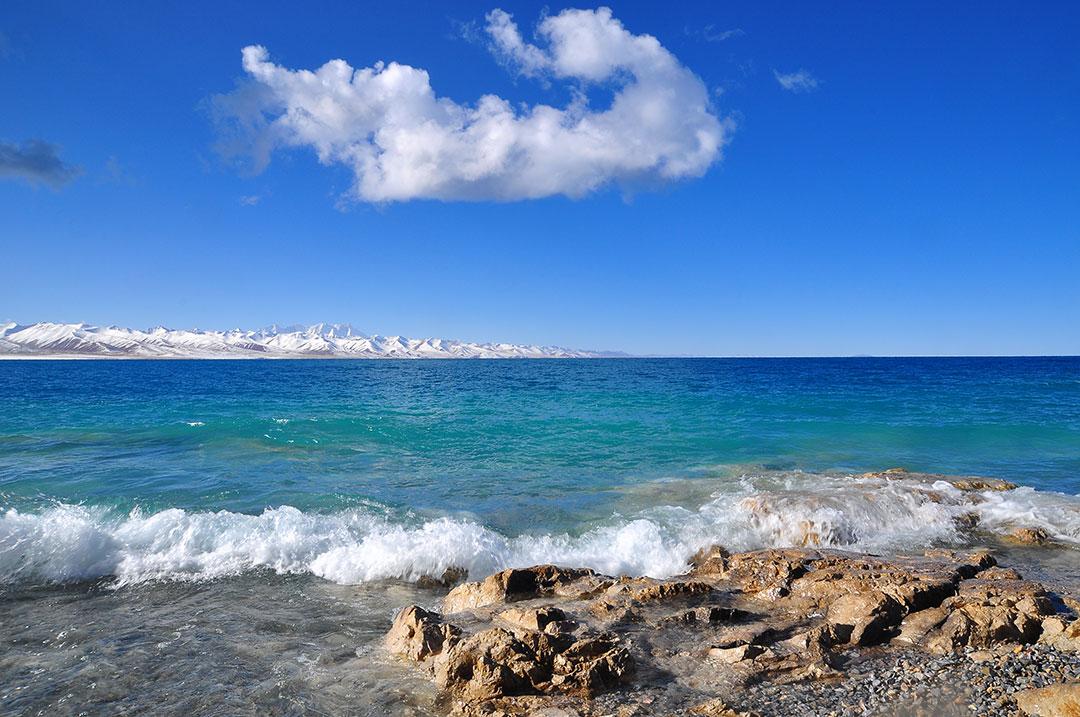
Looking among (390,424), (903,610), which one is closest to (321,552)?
(903,610)

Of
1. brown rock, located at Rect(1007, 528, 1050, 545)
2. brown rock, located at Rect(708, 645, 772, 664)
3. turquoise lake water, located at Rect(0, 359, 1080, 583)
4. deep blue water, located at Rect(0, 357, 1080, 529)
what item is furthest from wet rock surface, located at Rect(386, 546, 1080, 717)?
deep blue water, located at Rect(0, 357, 1080, 529)

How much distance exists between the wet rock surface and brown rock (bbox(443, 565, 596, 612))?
2 cm

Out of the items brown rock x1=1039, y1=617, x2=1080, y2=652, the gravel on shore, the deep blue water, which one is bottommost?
the deep blue water

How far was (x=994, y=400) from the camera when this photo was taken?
38750mm

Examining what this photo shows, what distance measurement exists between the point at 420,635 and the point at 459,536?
387 cm

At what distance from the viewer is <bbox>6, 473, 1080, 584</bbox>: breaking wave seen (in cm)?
940

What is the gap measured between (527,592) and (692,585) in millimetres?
2236

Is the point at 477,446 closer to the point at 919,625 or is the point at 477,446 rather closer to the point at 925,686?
the point at 919,625

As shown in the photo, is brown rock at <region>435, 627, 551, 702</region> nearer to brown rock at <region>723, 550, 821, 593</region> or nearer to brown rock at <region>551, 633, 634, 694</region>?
brown rock at <region>551, 633, 634, 694</region>

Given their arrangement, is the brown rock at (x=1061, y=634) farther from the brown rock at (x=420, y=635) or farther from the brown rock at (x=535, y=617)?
the brown rock at (x=420, y=635)

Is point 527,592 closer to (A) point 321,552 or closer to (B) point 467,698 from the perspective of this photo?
(B) point 467,698

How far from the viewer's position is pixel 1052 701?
4676 mm

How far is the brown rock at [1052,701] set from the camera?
453 centimetres

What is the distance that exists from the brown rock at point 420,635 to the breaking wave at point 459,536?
274 centimetres
